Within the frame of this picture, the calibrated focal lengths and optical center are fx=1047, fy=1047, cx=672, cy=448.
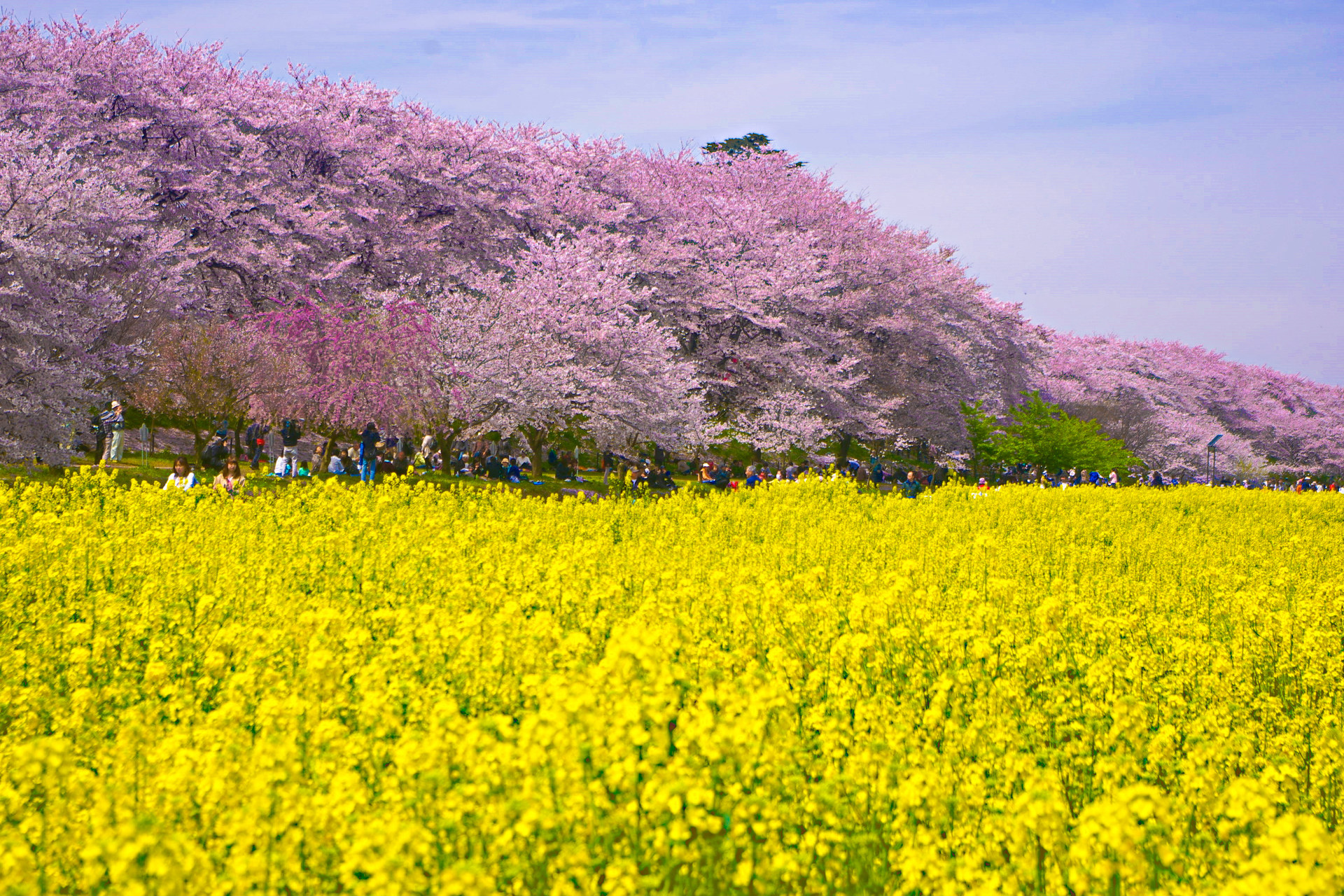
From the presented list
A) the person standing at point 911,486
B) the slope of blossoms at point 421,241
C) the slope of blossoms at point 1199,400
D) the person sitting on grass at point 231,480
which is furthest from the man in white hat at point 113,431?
the slope of blossoms at point 1199,400

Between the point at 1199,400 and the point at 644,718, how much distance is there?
264 feet

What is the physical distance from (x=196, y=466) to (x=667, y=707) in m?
21.5

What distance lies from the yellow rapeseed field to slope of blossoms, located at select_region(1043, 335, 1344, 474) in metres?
52.5

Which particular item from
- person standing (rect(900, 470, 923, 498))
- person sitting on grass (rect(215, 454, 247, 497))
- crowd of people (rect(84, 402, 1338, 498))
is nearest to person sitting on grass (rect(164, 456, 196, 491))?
crowd of people (rect(84, 402, 1338, 498))

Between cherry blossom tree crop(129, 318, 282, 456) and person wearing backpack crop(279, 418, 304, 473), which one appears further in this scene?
person wearing backpack crop(279, 418, 304, 473)

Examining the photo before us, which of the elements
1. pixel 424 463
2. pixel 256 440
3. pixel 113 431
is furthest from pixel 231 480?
pixel 256 440

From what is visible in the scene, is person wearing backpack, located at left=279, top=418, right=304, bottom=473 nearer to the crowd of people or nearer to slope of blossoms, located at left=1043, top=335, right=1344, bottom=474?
the crowd of people

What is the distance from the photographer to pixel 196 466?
74.5ft

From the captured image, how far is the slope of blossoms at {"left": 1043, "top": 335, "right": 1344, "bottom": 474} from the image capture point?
6212 centimetres

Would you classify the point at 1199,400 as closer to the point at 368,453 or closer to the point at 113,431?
the point at 368,453

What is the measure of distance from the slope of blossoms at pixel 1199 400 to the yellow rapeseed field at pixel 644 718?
172ft

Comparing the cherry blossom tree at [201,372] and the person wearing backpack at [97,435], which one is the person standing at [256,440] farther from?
the person wearing backpack at [97,435]

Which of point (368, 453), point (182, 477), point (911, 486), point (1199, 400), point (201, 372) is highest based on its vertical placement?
point (1199, 400)

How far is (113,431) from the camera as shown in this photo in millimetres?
23766
